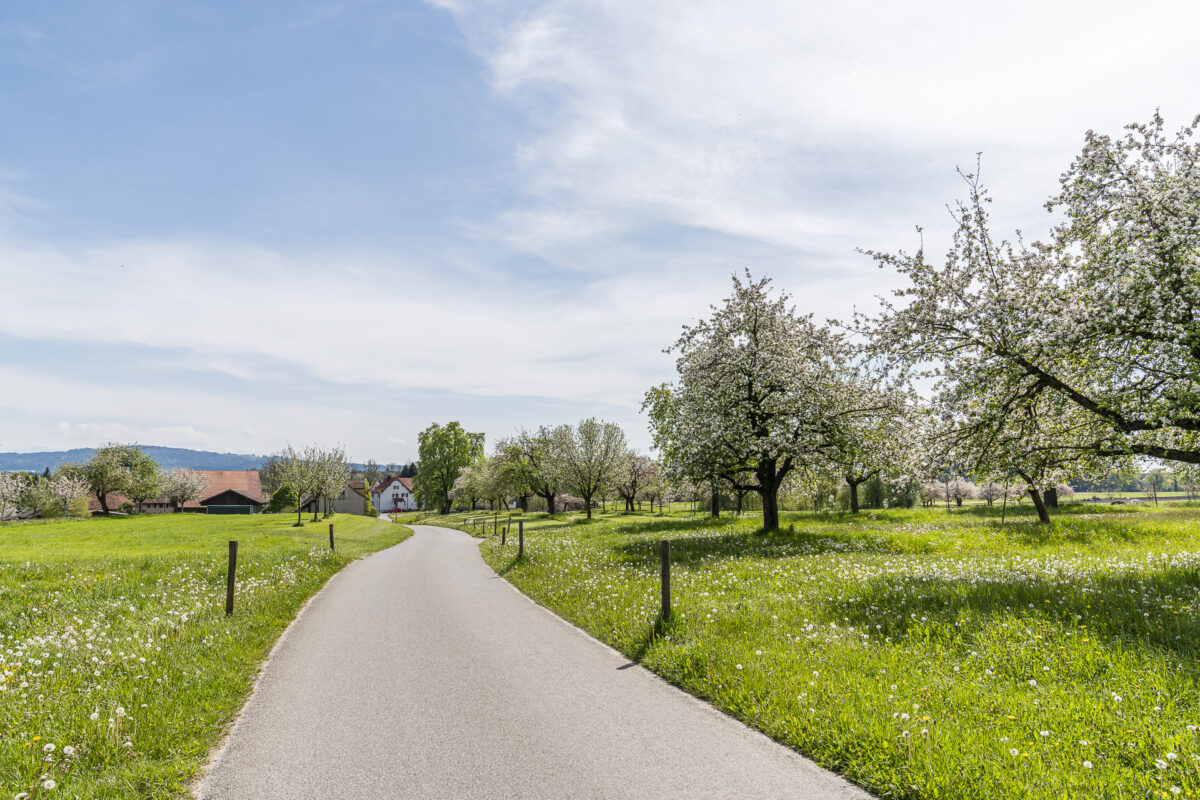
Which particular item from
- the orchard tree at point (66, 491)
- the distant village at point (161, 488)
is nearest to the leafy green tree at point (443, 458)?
the distant village at point (161, 488)

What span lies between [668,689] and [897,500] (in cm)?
5555

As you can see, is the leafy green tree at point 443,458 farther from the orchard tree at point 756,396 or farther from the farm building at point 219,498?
the orchard tree at point 756,396

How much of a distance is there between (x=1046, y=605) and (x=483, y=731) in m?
8.89

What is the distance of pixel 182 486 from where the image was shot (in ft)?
278

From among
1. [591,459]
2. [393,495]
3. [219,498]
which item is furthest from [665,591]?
[393,495]

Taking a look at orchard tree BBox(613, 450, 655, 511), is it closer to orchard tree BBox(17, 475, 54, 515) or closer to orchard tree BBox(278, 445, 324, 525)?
orchard tree BBox(278, 445, 324, 525)

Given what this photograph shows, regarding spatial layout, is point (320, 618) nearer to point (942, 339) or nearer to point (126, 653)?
point (126, 653)

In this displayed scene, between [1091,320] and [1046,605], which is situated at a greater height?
[1091,320]

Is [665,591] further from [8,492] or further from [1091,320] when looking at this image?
[8,492]

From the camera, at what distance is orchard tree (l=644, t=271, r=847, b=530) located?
900 inches

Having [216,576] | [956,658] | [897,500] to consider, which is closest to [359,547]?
[216,576]

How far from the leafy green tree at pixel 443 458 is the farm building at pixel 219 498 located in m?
27.7

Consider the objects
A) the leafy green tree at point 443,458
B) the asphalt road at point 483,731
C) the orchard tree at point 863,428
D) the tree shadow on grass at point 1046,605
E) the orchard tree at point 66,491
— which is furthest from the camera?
the leafy green tree at point 443,458

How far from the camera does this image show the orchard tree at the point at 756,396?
22859 millimetres
